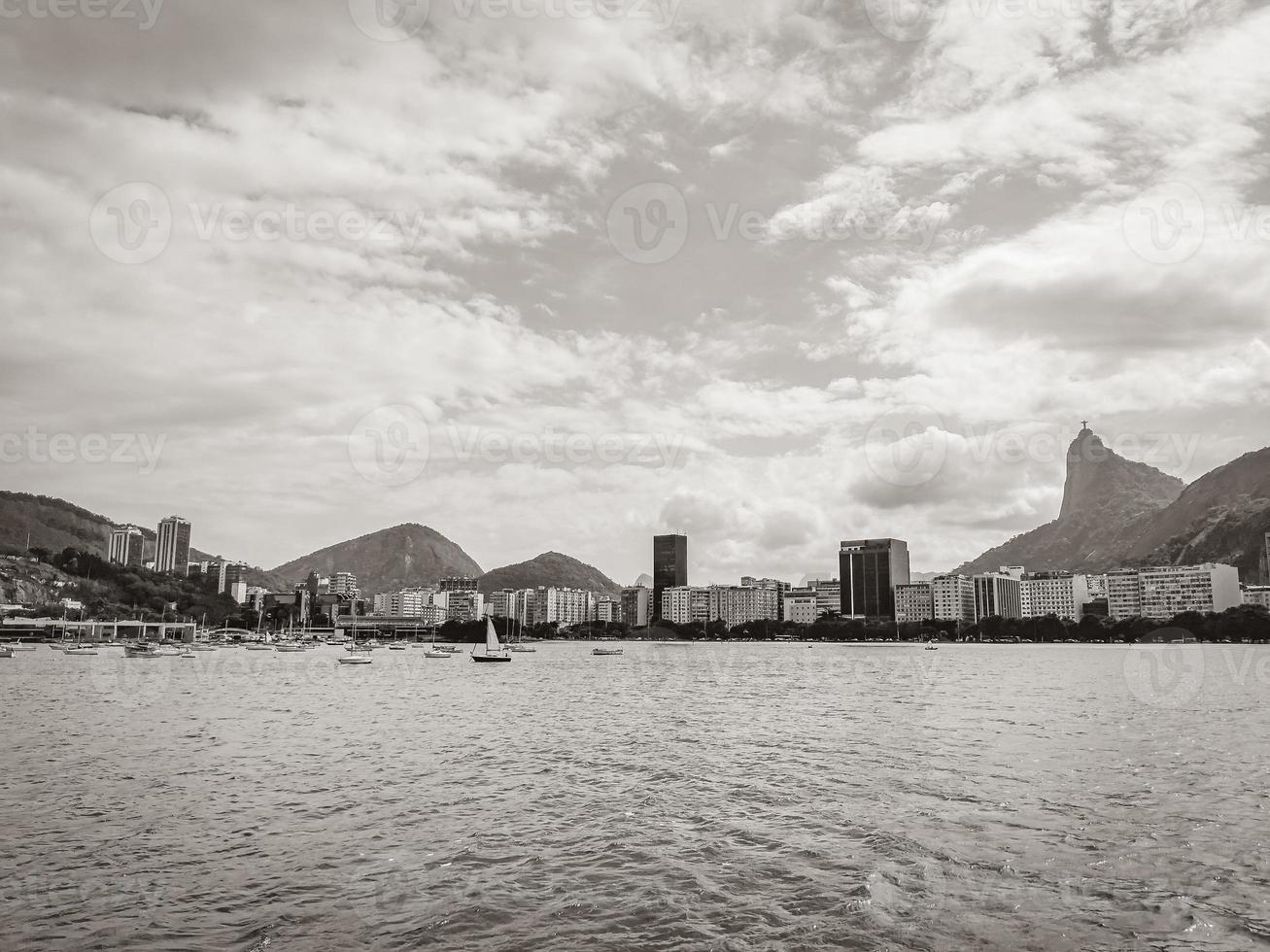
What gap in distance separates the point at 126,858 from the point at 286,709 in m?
40.3

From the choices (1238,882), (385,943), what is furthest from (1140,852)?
(385,943)

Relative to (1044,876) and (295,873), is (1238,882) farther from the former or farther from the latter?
(295,873)

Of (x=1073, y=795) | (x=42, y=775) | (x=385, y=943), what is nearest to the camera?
(x=385, y=943)

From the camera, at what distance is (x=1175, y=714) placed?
53406 mm

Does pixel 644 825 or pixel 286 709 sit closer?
pixel 644 825

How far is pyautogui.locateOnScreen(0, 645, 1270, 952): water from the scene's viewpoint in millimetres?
15555

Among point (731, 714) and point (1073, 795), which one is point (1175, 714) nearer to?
point (731, 714)

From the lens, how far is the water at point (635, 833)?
1555 centimetres

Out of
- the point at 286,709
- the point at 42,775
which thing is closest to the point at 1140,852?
the point at 42,775

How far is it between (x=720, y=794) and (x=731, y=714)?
27.8 meters

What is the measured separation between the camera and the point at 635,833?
22.5 metres

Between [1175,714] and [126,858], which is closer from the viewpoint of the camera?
[126,858]

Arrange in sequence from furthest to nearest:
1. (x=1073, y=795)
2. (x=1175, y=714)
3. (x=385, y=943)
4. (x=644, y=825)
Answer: (x=1175, y=714) → (x=1073, y=795) → (x=644, y=825) → (x=385, y=943)

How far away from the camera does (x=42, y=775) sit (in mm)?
29906
